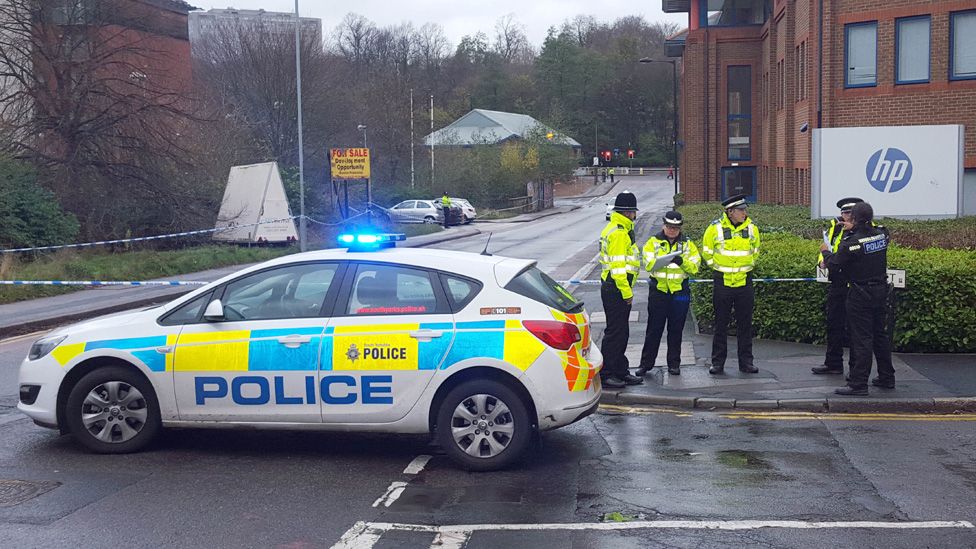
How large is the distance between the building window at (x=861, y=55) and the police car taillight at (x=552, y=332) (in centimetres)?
2085

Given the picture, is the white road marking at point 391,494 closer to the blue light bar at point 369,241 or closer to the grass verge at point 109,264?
the blue light bar at point 369,241

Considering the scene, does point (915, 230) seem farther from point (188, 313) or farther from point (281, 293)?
point (188, 313)

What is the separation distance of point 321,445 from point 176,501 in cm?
161

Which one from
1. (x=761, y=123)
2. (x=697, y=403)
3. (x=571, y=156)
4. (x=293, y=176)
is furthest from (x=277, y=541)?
(x=571, y=156)

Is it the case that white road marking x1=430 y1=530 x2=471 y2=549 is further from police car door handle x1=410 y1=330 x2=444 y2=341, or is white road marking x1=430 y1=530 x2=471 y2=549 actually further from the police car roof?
the police car roof

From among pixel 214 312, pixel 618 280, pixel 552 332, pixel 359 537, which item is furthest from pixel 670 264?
pixel 359 537

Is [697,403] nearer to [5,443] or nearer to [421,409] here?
[421,409]

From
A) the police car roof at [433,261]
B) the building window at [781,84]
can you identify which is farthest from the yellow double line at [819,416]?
the building window at [781,84]

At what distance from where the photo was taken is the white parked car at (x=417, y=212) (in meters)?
51.8

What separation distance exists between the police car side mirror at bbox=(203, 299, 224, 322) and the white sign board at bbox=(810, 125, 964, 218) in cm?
1246

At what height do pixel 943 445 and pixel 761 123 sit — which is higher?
pixel 761 123

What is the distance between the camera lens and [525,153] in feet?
241

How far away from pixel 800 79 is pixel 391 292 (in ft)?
87.8

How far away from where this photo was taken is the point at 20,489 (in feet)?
22.2
